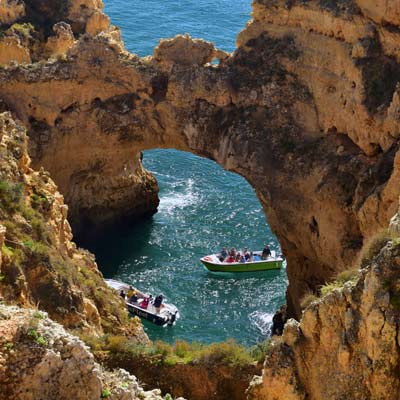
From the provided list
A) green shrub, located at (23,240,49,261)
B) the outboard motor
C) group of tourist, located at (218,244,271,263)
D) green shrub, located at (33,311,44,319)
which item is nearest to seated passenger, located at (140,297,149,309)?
the outboard motor

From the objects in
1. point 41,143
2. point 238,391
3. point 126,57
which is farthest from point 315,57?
point 238,391

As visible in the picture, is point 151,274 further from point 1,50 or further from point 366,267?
point 366,267

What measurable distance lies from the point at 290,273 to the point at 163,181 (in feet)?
50.4

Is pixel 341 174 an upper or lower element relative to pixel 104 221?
upper

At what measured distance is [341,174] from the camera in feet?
105

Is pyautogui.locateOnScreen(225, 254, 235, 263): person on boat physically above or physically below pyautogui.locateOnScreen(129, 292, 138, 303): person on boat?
above

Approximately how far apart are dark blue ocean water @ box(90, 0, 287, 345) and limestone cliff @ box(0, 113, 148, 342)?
818 centimetres

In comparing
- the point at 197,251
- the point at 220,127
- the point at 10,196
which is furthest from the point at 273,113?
the point at 10,196

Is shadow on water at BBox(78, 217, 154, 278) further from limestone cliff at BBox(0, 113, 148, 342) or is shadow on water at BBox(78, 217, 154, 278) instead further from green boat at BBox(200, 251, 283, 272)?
limestone cliff at BBox(0, 113, 148, 342)

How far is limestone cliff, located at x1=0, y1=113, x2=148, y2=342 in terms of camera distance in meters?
23.7

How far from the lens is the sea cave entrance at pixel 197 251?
3684 cm

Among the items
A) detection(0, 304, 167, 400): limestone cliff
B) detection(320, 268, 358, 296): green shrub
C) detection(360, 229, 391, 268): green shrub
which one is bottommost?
detection(0, 304, 167, 400): limestone cliff

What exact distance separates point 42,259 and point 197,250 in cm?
1849

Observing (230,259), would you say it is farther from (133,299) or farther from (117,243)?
(117,243)
